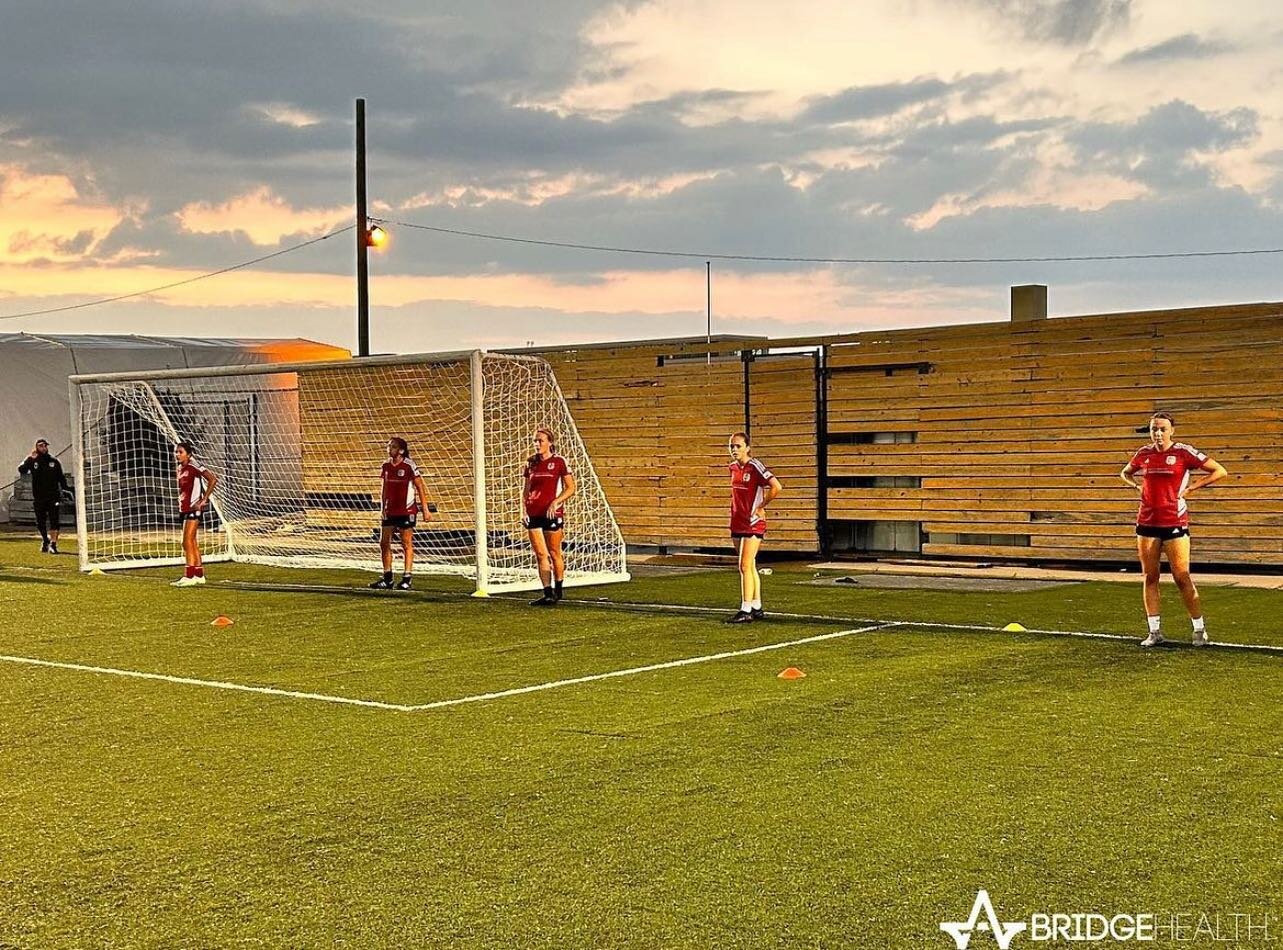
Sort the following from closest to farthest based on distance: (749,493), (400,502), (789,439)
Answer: (749,493), (400,502), (789,439)

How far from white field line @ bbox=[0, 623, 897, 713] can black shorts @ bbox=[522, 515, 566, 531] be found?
3971mm

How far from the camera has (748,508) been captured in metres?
14.6

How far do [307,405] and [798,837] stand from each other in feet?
74.8

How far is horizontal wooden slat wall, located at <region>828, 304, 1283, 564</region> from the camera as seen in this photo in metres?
18.9

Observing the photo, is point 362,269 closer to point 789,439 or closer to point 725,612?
point 789,439

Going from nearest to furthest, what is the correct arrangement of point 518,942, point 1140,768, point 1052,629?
1. point 518,942
2. point 1140,768
3. point 1052,629

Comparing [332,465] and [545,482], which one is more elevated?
[332,465]

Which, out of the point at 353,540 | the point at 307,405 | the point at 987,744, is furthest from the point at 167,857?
the point at 307,405

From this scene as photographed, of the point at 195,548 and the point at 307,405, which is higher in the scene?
the point at 307,405

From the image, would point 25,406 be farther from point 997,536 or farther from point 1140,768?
point 1140,768

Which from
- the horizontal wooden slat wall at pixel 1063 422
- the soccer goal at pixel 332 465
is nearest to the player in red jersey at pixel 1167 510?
the horizontal wooden slat wall at pixel 1063 422

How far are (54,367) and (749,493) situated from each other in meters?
27.8

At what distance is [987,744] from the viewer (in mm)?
8750

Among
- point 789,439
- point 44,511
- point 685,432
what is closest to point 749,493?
point 789,439
